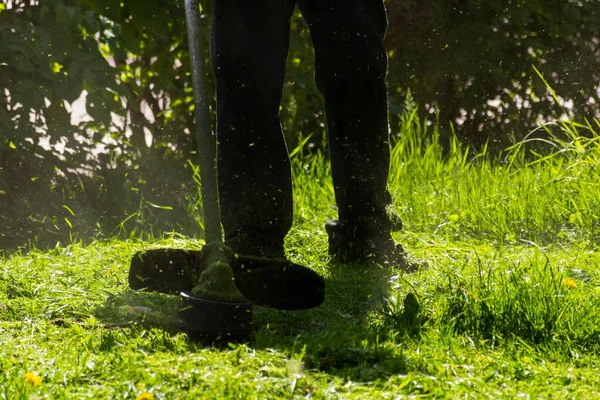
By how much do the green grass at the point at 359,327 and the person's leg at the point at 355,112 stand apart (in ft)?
0.57

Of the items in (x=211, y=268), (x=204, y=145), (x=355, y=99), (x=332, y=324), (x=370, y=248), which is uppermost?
(x=355, y=99)

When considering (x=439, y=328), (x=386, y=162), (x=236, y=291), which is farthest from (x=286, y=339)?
(x=386, y=162)

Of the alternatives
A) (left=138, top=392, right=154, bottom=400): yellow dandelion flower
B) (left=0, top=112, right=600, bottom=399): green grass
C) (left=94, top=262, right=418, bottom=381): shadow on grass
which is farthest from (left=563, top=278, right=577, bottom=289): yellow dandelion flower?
(left=138, top=392, right=154, bottom=400): yellow dandelion flower

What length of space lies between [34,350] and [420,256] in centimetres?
175

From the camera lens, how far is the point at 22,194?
4523 millimetres

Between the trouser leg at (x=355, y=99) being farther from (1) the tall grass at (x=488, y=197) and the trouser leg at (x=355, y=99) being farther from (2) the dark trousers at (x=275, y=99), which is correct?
(1) the tall grass at (x=488, y=197)

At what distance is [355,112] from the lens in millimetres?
3334

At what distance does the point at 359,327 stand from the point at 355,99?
0.95 meters

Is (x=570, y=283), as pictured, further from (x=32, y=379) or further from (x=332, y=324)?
(x=32, y=379)

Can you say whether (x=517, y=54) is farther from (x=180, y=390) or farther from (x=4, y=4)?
(x=180, y=390)

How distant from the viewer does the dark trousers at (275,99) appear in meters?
3.01

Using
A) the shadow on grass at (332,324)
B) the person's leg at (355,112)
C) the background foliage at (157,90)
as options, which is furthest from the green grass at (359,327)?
the background foliage at (157,90)

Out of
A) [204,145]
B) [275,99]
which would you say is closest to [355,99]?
[275,99]

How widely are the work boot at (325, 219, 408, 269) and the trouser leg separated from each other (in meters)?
0.02
